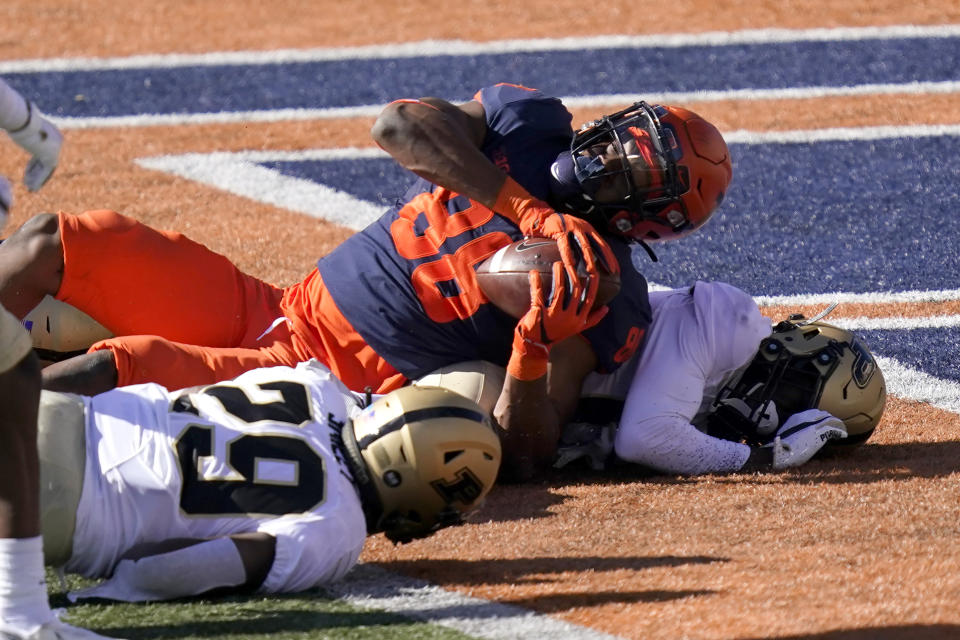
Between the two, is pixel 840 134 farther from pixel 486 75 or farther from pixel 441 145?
pixel 441 145

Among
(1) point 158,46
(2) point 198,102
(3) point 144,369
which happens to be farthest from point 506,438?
(1) point 158,46

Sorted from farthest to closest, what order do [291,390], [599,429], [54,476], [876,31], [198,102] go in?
[876,31], [198,102], [599,429], [291,390], [54,476]

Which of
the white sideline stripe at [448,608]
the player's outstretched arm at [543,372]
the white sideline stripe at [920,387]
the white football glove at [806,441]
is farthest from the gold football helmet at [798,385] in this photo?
the white sideline stripe at [448,608]

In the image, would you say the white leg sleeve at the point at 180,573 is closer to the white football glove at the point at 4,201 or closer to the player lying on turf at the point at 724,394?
the white football glove at the point at 4,201

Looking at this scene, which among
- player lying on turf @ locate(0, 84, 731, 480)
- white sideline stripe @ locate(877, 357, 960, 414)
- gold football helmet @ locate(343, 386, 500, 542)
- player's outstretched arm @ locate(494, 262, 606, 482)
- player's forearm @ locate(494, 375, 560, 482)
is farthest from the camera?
white sideline stripe @ locate(877, 357, 960, 414)

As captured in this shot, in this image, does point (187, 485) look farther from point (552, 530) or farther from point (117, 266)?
point (117, 266)

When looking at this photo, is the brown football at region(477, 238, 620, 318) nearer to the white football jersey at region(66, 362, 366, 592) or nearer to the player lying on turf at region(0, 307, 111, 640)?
the white football jersey at region(66, 362, 366, 592)

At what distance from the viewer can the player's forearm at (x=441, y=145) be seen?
14.9 ft

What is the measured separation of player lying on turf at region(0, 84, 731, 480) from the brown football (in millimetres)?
57

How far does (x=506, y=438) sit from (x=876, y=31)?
21.7 feet

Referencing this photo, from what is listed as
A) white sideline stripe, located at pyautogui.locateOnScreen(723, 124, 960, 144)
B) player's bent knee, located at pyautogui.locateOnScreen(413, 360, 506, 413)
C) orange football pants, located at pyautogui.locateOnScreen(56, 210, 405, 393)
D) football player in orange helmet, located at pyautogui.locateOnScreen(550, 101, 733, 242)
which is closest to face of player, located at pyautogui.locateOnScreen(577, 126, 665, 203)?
football player in orange helmet, located at pyautogui.locateOnScreen(550, 101, 733, 242)

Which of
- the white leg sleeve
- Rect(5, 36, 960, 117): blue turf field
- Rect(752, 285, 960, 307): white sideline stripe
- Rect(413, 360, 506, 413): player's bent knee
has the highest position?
Rect(5, 36, 960, 117): blue turf field

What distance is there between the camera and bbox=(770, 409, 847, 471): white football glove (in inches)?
180

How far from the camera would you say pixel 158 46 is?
10.1 meters
